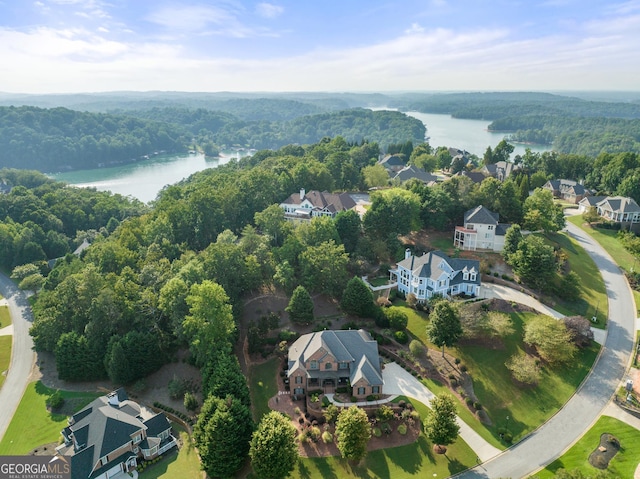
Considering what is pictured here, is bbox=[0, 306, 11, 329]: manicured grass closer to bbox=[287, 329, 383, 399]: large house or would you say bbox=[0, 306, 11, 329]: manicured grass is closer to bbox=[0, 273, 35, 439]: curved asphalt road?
bbox=[0, 273, 35, 439]: curved asphalt road

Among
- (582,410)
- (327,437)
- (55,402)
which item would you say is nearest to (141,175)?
(55,402)

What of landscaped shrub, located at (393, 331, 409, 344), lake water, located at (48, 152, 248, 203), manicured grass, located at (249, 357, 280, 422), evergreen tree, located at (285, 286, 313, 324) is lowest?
lake water, located at (48, 152, 248, 203)

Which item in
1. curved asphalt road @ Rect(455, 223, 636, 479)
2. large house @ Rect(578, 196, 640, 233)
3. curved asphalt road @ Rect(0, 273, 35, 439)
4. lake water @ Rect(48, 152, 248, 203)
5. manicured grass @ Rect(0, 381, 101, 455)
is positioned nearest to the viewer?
curved asphalt road @ Rect(455, 223, 636, 479)

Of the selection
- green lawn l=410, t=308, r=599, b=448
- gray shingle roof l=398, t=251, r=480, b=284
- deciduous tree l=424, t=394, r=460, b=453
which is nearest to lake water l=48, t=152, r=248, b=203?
gray shingle roof l=398, t=251, r=480, b=284

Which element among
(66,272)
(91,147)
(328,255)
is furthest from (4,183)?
(328,255)

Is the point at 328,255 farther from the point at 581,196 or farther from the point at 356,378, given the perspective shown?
the point at 581,196

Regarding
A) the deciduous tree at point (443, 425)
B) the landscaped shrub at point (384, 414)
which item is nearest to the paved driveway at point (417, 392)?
the deciduous tree at point (443, 425)

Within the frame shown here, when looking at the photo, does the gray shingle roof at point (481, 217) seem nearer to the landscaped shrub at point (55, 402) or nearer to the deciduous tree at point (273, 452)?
the deciduous tree at point (273, 452)
